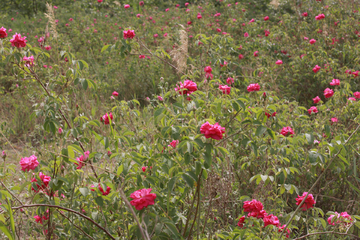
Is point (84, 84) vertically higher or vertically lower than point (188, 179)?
higher

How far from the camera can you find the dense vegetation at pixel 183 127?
4.37ft

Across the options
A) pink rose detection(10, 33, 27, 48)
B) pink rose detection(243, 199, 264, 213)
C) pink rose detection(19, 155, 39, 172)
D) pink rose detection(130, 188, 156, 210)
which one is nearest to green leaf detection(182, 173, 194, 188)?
pink rose detection(130, 188, 156, 210)

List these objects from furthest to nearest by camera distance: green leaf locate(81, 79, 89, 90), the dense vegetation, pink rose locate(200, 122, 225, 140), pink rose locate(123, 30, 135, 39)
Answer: pink rose locate(123, 30, 135, 39)
green leaf locate(81, 79, 89, 90)
the dense vegetation
pink rose locate(200, 122, 225, 140)

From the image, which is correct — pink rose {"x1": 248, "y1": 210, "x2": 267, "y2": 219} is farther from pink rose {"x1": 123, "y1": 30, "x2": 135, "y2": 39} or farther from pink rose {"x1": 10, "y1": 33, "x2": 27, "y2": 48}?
pink rose {"x1": 10, "y1": 33, "x2": 27, "y2": 48}

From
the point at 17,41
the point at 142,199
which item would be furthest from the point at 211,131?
the point at 17,41

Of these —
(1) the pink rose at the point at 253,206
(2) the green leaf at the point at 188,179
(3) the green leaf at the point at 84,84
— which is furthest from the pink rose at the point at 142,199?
(3) the green leaf at the point at 84,84

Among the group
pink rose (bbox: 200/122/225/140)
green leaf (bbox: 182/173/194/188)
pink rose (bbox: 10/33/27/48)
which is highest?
pink rose (bbox: 10/33/27/48)

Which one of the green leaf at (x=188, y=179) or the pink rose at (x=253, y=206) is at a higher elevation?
the green leaf at (x=188, y=179)

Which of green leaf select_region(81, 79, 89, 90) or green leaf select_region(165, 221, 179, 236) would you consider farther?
green leaf select_region(81, 79, 89, 90)

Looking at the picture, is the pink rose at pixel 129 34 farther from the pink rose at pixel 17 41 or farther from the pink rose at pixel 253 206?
the pink rose at pixel 253 206

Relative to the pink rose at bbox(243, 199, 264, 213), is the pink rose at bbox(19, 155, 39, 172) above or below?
above

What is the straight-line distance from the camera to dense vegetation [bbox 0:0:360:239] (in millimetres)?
1333

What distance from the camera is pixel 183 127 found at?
3.86 ft

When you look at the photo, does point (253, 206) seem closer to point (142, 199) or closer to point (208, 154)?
point (208, 154)
